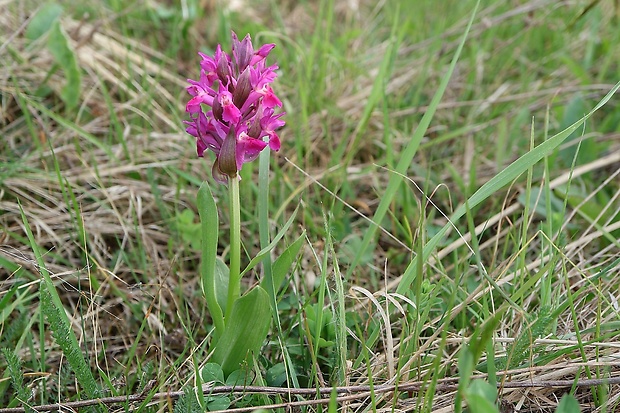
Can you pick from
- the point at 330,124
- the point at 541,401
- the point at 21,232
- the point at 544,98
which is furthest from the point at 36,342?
the point at 544,98

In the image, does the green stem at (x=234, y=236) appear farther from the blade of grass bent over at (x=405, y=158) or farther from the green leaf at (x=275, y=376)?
the blade of grass bent over at (x=405, y=158)

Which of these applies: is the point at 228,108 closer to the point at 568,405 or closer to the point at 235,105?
the point at 235,105

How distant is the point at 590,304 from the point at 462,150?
108cm

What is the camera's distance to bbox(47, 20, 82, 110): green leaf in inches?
91.2

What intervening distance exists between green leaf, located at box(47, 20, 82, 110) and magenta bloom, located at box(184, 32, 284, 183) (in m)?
1.27

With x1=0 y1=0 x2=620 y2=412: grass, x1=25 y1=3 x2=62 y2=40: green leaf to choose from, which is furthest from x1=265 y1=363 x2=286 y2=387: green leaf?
x1=25 y1=3 x2=62 y2=40: green leaf

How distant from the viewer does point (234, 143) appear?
4.07ft

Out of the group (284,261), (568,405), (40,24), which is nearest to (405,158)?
(284,261)

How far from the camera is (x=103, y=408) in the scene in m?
1.19

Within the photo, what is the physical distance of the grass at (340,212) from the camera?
125cm

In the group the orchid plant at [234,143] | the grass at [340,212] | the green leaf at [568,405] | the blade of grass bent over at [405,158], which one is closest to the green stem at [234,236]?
the orchid plant at [234,143]

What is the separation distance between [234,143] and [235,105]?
0.27 ft

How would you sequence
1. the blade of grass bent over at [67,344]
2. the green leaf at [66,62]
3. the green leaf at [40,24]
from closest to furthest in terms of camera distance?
the blade of grass bent over at [67,344]
the green leaf at [66,62]
the green leaf at [40,24]

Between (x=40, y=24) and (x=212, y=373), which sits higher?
(x=40, y=24)
